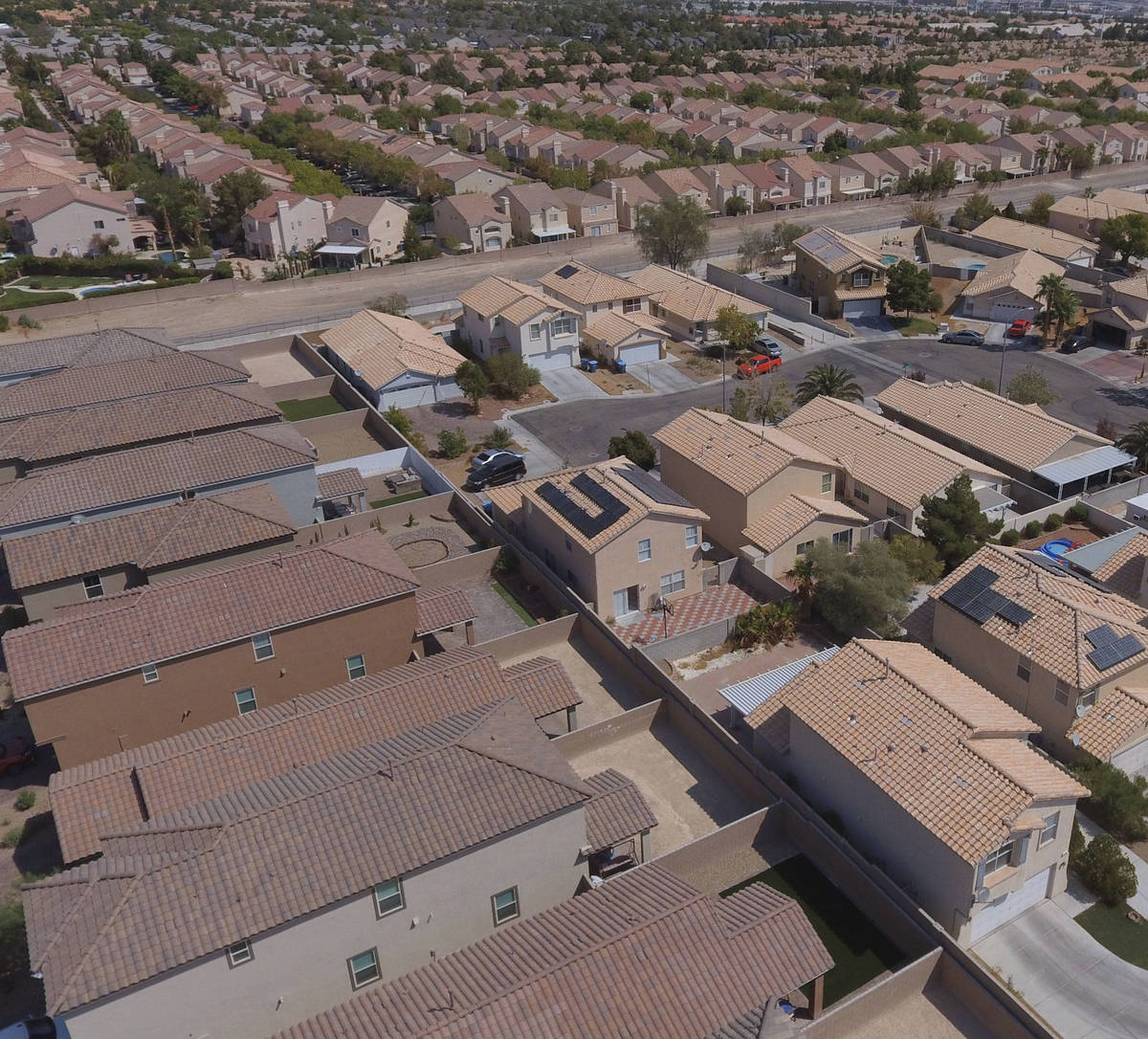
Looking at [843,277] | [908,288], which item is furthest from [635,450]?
[843,277]

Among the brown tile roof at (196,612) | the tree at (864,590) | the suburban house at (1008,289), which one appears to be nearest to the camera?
the brown tile roof at (196,612)

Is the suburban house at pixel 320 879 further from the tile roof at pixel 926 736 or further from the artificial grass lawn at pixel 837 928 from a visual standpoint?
the tile roof at pixel 926 736

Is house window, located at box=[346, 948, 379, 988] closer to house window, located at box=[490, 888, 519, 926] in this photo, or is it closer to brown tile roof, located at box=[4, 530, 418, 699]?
house window, located at box=[490, 888, 519, 926]

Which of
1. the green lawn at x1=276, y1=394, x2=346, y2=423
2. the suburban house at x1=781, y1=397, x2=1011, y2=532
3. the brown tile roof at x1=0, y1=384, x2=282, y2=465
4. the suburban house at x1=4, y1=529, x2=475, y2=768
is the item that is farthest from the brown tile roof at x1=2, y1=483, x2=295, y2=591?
the suburban house at x1=781, y1=397, x2=1011, y2=532

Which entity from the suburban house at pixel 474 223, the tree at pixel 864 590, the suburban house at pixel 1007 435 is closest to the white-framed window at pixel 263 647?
the tree at pixel 864 590

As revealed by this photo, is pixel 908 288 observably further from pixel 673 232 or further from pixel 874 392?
pixel 673 232

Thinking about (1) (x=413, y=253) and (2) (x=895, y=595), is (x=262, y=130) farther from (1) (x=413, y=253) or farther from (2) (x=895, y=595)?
(2) (x=895, y=595)

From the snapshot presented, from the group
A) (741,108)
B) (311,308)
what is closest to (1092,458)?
(311,308)
